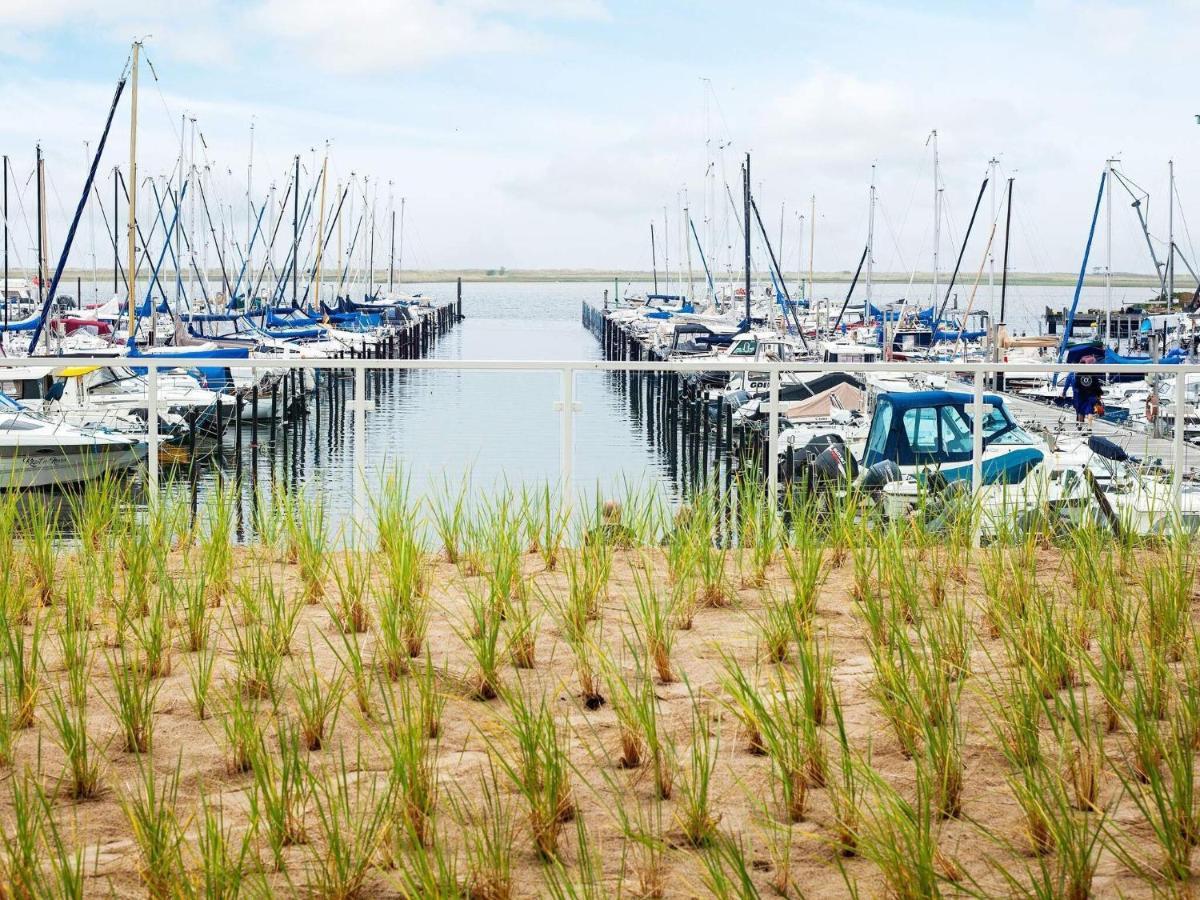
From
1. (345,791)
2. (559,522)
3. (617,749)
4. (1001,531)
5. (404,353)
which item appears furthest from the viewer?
(404,353)

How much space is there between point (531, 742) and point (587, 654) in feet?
3.80

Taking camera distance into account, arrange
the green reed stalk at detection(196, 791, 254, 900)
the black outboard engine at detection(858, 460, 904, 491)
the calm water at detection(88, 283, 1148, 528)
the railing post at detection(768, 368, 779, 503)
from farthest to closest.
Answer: the calm water at detection(88, 283, 1148, 528), the black outboard engine at detection(858, 460, 904, 491), the railing post at detection(768, 368, 779, 503), the green reed stalk at detection(196, 791, 254, 900)

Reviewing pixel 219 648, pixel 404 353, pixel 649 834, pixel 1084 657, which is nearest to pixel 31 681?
pixel 219 648

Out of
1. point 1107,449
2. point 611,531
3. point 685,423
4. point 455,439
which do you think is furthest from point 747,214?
point 611,531

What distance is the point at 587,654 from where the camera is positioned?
4660 mm

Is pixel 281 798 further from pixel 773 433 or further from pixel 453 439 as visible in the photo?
pixel 453 439

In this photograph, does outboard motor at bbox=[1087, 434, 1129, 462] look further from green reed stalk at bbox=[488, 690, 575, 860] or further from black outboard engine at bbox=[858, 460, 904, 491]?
green reed stalk at bbox=[488, 690, 575, 860]

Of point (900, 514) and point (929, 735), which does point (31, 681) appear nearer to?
point (929, 735)

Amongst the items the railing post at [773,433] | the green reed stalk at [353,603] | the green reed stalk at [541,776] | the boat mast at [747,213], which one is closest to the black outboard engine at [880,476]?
A: the railing post at [773,433]

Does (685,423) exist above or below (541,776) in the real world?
below

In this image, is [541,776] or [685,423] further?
[685,423]

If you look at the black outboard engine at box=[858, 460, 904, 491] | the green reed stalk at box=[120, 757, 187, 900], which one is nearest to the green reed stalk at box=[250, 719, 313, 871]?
the green reed stalk at box=[120, 757, 187, 900]

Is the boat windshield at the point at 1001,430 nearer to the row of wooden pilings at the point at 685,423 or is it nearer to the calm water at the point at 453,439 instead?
the calm water at the point at 453,439

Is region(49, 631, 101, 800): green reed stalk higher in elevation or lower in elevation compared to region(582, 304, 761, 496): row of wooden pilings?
higher
